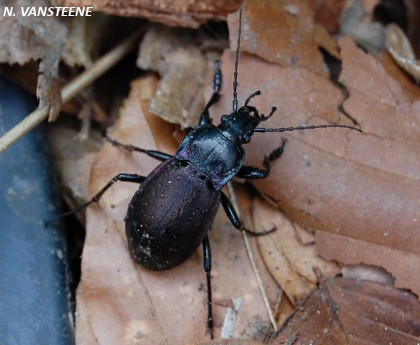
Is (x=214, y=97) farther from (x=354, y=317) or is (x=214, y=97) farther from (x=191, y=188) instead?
(x=354, y=317)

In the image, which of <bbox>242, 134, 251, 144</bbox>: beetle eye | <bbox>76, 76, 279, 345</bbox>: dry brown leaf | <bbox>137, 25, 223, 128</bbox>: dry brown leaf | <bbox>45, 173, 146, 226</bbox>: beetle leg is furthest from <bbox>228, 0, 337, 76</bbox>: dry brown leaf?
<bbox>45, 173, 146, 226</bbox>: beetle leg

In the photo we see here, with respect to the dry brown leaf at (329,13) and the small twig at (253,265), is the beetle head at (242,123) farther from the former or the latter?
the dry brown leaf at (329,13)

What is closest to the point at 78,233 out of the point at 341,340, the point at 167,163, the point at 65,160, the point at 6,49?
the point at 65,160

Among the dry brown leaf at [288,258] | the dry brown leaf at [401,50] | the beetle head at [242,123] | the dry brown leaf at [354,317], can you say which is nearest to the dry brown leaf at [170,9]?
the beetle head at [242,123]

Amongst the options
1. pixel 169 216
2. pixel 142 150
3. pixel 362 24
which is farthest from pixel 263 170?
pixel 362 24

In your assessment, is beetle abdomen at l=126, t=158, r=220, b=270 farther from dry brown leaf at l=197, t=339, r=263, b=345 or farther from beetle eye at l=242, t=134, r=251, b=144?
dry brown leaf at l=197, t=339, r=263, b=345

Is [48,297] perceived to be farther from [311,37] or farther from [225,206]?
[311,37]
